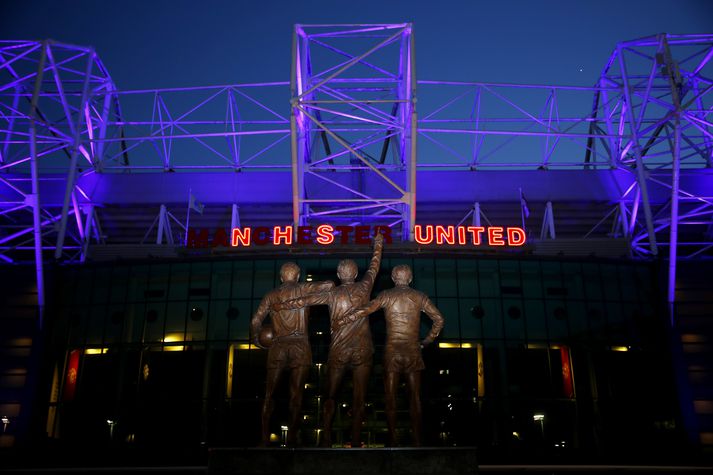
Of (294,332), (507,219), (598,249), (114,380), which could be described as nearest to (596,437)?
(598,249)

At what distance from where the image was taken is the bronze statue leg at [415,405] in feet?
45.8

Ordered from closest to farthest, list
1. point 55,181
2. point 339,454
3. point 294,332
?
point 339,454 → point 294,332 → point 55,181

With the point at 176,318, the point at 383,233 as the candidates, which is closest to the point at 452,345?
the point at 383,233

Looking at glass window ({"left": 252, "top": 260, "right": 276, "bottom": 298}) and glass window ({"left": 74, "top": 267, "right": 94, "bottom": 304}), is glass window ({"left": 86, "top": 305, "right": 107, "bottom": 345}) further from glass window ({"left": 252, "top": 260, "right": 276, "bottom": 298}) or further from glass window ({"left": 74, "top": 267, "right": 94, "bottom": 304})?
glass window ({"left": 252, "top": 260, "right": 276, "bottom": 298})

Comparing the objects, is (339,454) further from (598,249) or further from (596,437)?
(598,249)

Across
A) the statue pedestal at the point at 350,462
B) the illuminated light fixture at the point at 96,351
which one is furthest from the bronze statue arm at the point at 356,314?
the illuminated light fixture at the point at 96,351

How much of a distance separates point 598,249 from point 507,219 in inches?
244

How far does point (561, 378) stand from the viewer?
27391mm

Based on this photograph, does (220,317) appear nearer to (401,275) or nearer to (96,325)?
(96,325)

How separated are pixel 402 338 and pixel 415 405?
5.12 ft

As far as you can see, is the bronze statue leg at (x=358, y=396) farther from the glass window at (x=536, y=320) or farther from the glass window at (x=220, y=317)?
the glass window at (x=536, y=320)

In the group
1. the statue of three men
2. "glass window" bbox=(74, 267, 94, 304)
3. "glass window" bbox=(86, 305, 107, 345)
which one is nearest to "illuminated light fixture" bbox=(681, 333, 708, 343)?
the statue of three men

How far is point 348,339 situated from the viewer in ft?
48.1

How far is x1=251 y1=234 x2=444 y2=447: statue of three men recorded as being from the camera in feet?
47.3
